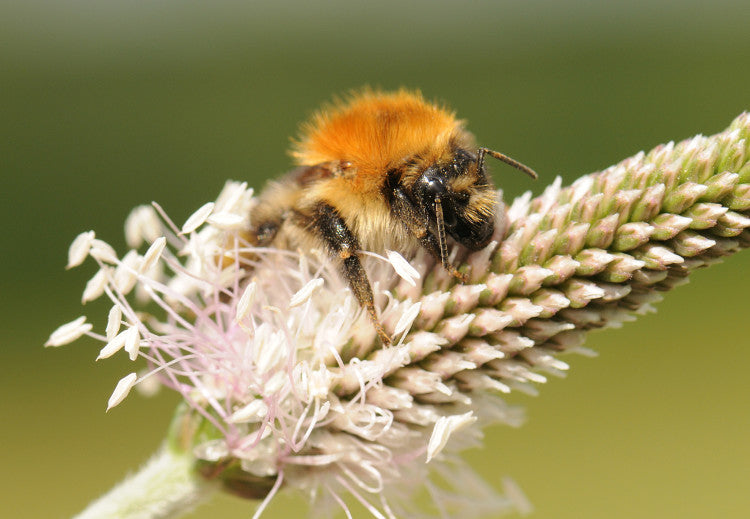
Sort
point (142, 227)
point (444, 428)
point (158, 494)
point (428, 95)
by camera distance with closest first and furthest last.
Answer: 1. point (444, 428)
2. point (158, 494)
3. point (142, 227)
4. point (428, 95)

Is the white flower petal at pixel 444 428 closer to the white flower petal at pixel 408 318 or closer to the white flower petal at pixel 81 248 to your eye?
the white flower petal at pixel 408 318

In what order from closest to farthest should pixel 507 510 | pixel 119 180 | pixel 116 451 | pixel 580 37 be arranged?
pixel 507 510 < pixel 116 451 < pixel 119 180 < pixel 580 37

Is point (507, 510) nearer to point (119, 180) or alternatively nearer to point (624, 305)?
point (624, 305)

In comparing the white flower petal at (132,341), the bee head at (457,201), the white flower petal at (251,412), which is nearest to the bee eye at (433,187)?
the bee head at (457,201)

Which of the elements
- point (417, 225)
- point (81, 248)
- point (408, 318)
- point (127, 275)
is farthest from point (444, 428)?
point (81, 248)

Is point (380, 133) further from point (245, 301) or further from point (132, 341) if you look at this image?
point (132, 341)

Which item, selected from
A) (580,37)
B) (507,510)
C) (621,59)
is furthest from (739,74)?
(507,510)
